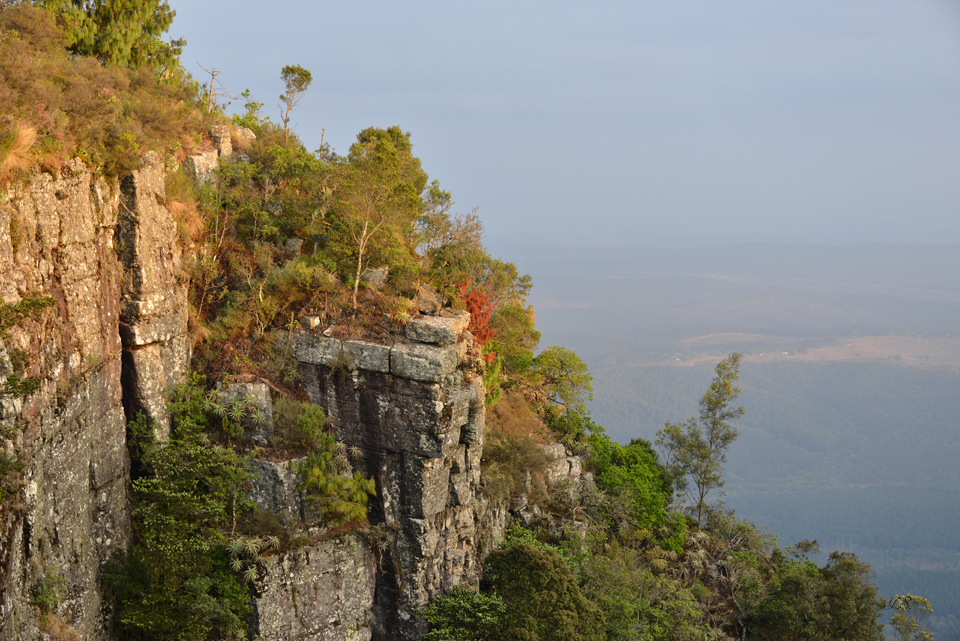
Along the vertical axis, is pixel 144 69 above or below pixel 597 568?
above

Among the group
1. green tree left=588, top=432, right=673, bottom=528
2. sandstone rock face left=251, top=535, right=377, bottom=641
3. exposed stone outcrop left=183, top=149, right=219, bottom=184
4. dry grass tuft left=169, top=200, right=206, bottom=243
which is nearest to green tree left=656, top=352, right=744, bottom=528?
green tree left=588, top=432, right=673, bottom=528

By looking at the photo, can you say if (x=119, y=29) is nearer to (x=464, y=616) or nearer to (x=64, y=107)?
(x=64, y=107)

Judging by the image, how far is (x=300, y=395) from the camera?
22.8 m

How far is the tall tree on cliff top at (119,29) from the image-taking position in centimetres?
2138

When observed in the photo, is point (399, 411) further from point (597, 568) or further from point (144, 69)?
point (144, 69)

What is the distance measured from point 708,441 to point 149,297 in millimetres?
31267

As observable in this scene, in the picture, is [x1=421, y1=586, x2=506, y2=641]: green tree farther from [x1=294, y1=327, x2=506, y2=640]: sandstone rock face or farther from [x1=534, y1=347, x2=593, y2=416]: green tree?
[x1=534, y1=347, x2=593, y2=416]: green tree

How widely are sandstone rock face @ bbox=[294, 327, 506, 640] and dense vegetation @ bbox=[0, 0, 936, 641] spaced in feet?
2.68

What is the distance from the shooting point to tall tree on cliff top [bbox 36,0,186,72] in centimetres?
2138

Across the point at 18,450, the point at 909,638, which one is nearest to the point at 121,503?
the point at 18,450

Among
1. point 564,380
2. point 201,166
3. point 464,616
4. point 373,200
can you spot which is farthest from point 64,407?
point 564,380

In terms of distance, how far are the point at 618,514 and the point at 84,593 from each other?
935 inches

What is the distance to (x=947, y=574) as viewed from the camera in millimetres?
134250

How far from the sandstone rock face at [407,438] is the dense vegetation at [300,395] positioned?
2.68ft
